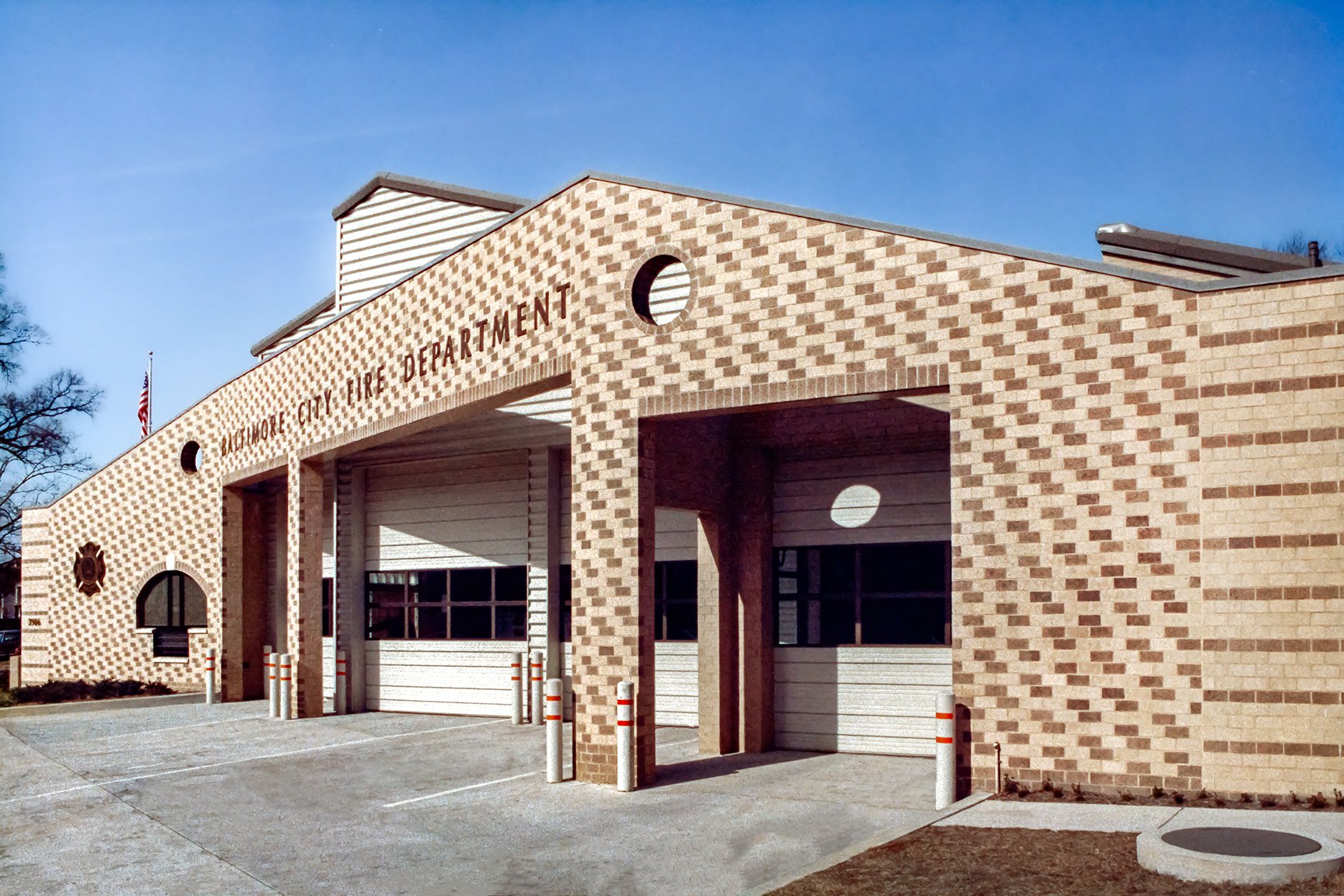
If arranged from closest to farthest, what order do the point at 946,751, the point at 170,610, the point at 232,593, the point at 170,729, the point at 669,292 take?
1. the point at 946,751
2. the point at 669,292
3. the point at 170,729
4. the point at 232,593
5. the point at 170,610

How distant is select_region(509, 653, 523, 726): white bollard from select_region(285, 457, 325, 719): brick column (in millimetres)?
3675

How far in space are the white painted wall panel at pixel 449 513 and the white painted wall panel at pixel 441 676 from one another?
1290 mm

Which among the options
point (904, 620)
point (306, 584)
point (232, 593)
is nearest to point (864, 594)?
point (904, 620)

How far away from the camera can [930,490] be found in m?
13.7

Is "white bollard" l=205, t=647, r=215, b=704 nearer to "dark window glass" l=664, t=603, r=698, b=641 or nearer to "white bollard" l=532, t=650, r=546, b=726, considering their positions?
"white bollard" l=532, t=650, r=546, b=726

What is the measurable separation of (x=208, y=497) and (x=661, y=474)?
1325cm

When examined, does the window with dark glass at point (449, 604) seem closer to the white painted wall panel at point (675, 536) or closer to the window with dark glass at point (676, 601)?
the window with dark glass at point (676, 601)

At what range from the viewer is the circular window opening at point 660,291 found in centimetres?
1234

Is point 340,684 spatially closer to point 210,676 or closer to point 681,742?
point 210,676

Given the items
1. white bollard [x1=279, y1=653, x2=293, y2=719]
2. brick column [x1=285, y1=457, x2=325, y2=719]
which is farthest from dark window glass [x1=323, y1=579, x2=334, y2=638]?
white bollard [x1=279, y1=653, x2=293, y2=719]

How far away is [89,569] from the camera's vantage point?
2562 cm

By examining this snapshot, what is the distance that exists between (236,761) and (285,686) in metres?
4.49

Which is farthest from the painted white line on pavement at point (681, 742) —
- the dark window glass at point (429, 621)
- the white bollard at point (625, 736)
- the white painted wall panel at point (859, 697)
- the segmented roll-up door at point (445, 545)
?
the dark window glass at point (429, 621)

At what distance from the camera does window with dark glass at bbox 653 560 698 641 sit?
16672 millimetres
